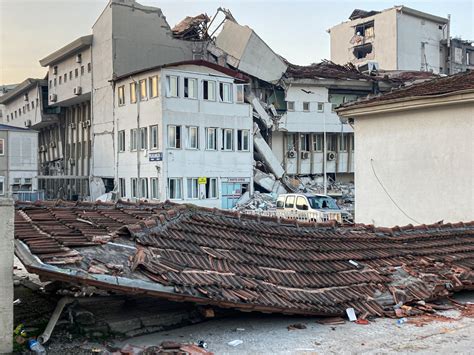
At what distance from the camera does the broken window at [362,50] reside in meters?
66.4

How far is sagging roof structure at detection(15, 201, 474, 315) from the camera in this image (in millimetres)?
7145

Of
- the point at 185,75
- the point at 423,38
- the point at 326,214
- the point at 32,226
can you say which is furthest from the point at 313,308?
the point at 423,38

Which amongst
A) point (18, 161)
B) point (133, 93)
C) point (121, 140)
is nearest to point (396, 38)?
point (133, 93)

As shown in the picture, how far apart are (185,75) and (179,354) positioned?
32535mm

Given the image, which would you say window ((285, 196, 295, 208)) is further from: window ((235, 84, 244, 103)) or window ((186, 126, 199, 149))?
window ((235, 84, 244, 103))

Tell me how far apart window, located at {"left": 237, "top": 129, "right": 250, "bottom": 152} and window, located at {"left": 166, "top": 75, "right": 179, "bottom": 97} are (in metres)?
6.31

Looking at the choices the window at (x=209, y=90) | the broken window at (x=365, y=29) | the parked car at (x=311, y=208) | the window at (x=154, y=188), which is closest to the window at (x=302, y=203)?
the parked car at (x=311, y=208)

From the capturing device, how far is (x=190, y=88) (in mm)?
38188

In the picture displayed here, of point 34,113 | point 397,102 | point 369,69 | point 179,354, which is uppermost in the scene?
point 369,69

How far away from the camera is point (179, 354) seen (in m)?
6.75

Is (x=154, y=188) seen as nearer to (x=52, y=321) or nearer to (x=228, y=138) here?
(x=228, y=138)

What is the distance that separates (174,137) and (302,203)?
13653 millimetres

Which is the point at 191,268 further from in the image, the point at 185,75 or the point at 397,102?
the point at 185,75

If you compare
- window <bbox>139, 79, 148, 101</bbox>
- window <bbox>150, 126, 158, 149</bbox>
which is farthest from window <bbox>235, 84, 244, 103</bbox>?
window <bbox>150, 126, 158, 149</bbox>
